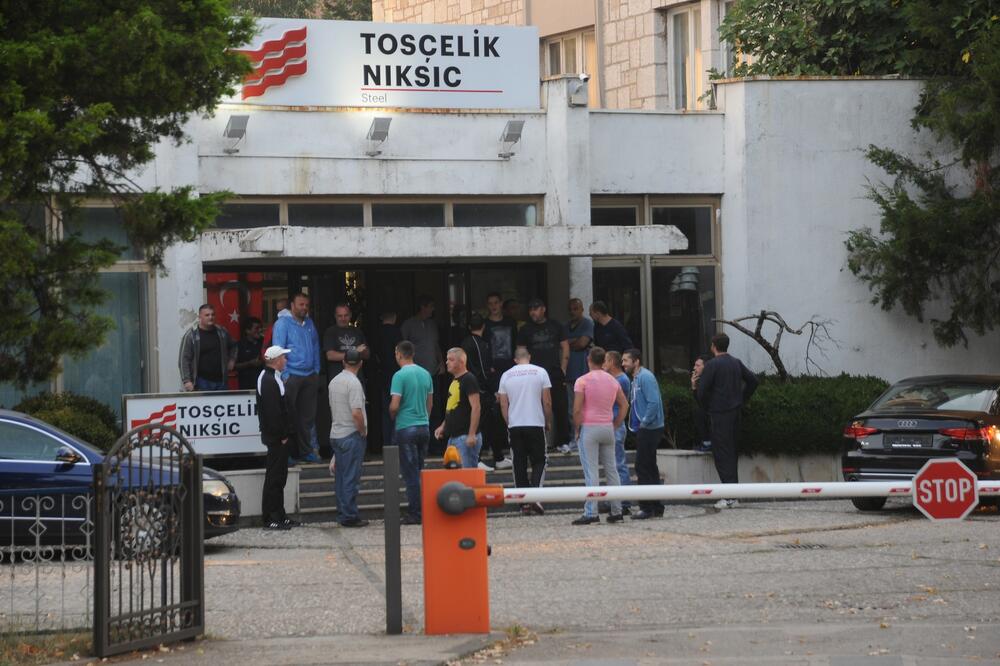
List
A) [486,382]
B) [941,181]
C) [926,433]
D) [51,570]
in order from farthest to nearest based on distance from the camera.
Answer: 1. [941,181]
2. [486,382]
3. [926,433]
4. [51,570]

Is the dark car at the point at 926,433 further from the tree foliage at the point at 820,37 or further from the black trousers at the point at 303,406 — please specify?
the tree foliage at the point at 820,37

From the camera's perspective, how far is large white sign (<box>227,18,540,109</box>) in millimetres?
19188

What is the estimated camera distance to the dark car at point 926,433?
53.3 ft

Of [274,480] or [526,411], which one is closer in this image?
[274,480]

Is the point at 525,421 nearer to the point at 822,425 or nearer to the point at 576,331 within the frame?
the point at 576,331

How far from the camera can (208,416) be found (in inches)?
690

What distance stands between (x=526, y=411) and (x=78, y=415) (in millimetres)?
4918

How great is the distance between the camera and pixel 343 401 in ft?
52.7

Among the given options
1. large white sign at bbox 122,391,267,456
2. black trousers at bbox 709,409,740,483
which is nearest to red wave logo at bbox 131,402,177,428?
large white sign at bbox 122,391,267,456

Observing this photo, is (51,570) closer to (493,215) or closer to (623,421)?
(623,421)

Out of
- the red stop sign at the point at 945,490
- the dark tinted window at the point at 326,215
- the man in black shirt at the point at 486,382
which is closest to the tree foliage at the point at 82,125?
the red stop sign at the point at 945,490

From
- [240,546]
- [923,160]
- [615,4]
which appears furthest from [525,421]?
[615,4]

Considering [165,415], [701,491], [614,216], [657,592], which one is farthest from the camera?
[614,216]

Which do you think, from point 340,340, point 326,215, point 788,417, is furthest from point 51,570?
point 788,417
